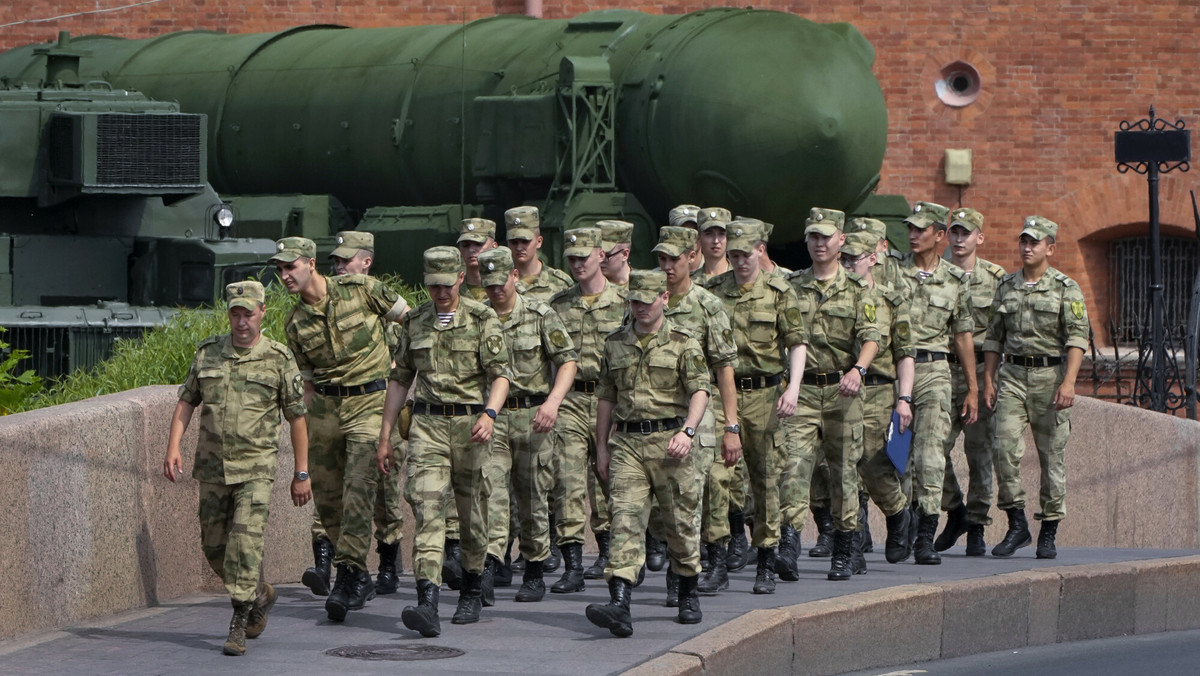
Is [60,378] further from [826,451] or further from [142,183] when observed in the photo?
[826,451]

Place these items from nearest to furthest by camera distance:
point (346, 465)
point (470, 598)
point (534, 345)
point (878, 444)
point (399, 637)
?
point (399, 637) < point (470, 598) < point (346, 465) < point (534, 345) < point (878, 444)

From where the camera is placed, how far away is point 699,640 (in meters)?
8.49

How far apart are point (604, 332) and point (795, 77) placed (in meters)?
5.09

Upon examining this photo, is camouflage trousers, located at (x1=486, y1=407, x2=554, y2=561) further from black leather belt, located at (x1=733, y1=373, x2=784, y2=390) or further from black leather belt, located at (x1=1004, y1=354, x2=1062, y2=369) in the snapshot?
black leather belt, located at (x1=1004, y1=354, x2=1062, y2=369)

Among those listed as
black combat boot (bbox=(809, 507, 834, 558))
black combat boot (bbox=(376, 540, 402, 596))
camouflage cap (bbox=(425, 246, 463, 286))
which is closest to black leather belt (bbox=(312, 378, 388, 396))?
camouflage cap (bbox=(425, 246, 463, 286))

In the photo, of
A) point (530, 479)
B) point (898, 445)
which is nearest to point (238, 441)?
point (530, 479)

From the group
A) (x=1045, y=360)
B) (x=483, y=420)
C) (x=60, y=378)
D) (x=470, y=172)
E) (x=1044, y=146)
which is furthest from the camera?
(x=1044, y=146)

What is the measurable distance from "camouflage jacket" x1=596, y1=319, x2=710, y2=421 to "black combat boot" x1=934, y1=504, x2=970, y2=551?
11.8 feet

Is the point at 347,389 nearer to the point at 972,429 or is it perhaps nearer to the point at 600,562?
the point at 600,562

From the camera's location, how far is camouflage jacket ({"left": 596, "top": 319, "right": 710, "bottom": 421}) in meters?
9.12

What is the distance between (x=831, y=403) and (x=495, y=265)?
212cm

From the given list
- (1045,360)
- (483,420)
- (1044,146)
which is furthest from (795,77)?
(1044,146)

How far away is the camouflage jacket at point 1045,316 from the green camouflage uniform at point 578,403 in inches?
97.5

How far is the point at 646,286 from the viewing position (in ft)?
29.8
